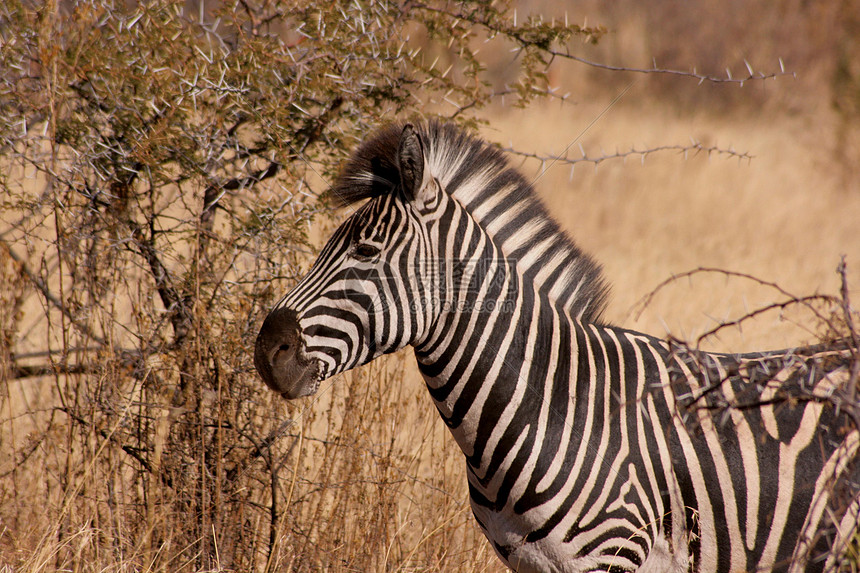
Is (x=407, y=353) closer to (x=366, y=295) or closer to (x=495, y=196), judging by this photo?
(x=495, y=196)

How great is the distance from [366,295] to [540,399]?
876 mm

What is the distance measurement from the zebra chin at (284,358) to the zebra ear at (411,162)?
0.71 metres

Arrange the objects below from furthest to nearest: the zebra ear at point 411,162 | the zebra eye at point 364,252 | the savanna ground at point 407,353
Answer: the savanna ground at point 407,353 → the zebra eye at point 364,252 → the zebra ear at point 411,162

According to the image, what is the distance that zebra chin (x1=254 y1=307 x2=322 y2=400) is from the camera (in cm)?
306

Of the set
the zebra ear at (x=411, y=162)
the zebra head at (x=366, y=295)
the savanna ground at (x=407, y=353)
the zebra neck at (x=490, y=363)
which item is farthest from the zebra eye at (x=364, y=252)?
the savanna ground at (x=407, y=353)

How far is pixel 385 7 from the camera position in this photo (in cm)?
477

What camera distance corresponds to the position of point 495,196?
344 cm

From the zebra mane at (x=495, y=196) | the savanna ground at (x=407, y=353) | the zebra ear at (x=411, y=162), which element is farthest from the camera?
the savanna ground at (x=407, y=353)

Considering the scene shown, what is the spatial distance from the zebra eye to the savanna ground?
1.26 metres

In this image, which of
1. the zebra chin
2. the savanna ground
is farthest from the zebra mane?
the zebra chin

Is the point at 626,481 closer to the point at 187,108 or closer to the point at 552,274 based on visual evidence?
the point at 552,274

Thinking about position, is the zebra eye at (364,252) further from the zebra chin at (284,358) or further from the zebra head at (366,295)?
the zebra chin at (284,358)

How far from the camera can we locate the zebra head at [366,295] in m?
3.07

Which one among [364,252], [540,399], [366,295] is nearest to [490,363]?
[540,399]
